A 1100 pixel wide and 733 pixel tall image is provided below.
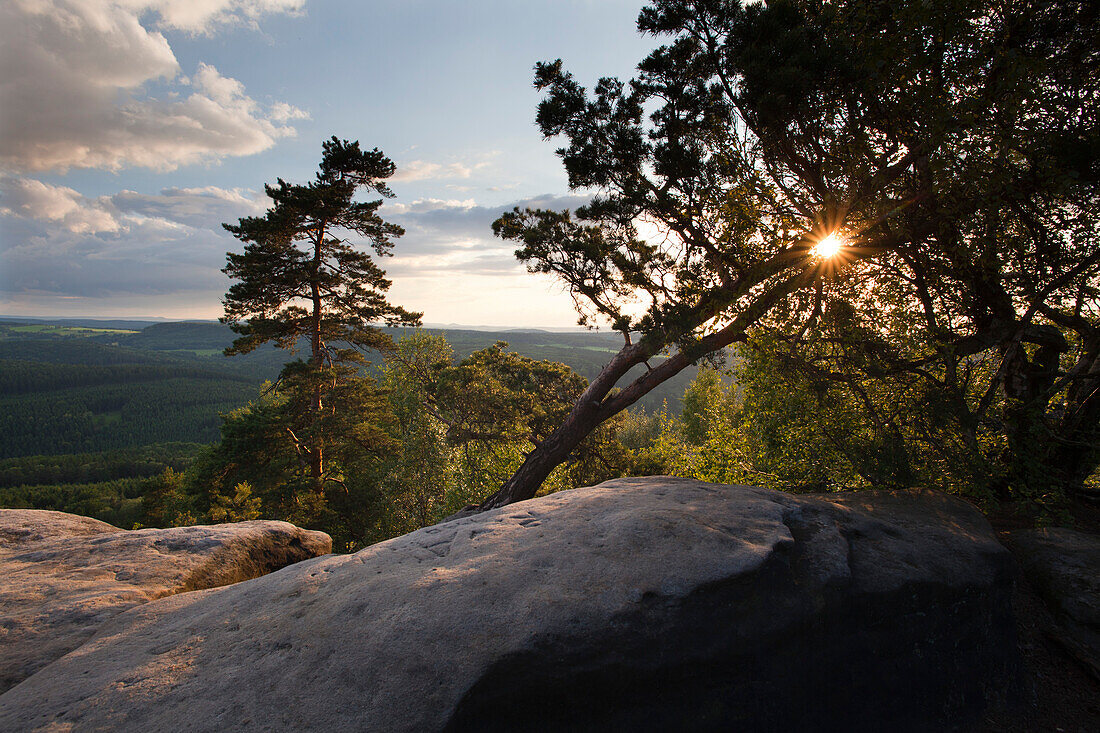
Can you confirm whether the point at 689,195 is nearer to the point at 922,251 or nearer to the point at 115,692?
the point at 922,251

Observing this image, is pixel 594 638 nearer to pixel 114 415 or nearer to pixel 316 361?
pixel 316 361

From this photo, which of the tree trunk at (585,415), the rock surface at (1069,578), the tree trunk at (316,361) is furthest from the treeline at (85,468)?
the rock surface at (1069,578)

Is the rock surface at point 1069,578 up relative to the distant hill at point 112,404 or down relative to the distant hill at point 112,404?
up

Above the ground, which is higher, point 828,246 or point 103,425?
point 828,246

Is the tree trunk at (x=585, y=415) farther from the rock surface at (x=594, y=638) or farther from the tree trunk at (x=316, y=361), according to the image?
the tree trunk at (x=316, y=361)

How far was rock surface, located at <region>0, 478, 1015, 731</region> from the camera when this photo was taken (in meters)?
4.15

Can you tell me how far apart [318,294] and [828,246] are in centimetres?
2220

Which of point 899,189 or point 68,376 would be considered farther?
point 68,376

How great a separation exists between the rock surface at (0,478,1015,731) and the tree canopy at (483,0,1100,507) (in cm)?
386

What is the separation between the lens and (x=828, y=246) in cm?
830

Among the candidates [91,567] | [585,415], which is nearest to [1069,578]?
[585,415]

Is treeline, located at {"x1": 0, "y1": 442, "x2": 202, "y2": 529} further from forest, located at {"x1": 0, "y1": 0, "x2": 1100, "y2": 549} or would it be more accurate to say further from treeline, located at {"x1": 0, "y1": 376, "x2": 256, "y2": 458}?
forest, located at {"x1": 0, "y1": 0, "x2": 1100, "y2": 549}

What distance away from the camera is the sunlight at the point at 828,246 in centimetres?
805

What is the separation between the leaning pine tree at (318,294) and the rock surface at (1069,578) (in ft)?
78.0
